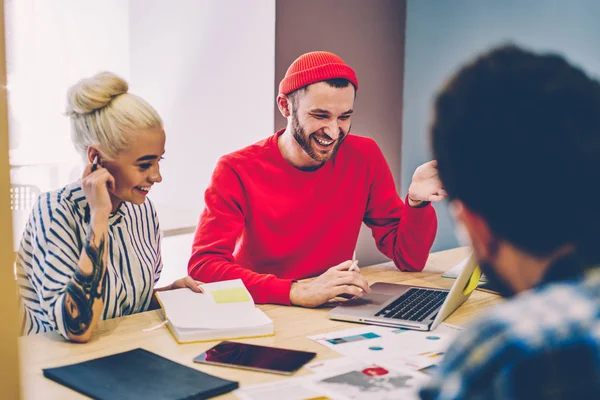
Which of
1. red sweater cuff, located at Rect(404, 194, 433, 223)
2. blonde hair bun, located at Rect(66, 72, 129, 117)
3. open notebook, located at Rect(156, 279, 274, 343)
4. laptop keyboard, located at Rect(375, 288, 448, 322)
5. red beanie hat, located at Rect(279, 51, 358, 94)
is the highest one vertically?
red beanie hat, located at Rect(279, 51, 358, 94)

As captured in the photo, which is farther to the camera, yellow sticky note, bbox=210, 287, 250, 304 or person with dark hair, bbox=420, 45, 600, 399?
yellow sticky note, bbox=210, 287, 250, 304

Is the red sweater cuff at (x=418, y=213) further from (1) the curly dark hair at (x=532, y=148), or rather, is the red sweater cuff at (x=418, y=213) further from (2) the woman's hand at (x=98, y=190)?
(1) the curly dark hair at (x=532, y=148)

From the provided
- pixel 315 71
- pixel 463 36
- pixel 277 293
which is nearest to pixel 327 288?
pixel 277 293

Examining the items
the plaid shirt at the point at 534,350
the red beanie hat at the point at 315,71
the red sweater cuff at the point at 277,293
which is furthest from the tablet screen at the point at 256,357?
the red beanie hat at the point at 315,71

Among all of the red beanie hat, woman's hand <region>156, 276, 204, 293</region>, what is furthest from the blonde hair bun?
the red beanie hat

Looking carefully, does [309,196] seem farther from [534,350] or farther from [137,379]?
[534,350]

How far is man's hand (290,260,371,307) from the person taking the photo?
1.54 meters

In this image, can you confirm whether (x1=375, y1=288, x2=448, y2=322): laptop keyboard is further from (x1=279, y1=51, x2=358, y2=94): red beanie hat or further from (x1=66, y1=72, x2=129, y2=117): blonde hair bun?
(x1=66, y1=72, x2=129, y2=117): blonde hair bun

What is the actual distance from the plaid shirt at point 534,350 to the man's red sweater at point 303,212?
1.31 meters

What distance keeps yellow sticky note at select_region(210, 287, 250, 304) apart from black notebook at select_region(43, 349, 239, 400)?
0.31 m

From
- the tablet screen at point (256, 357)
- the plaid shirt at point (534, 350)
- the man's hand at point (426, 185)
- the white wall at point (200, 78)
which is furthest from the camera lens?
the white wall at point (200, 78)

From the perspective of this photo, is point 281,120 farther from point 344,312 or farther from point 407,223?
point 344,312

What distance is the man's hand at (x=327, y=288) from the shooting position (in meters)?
1.54

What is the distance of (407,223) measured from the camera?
6.59ft
